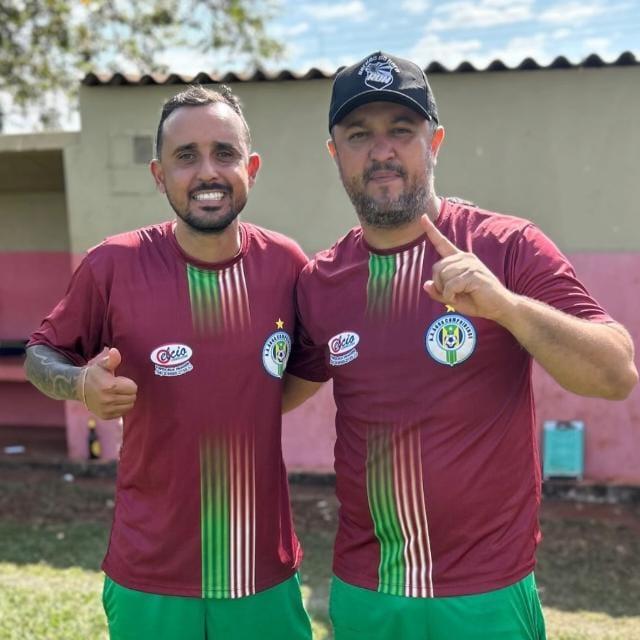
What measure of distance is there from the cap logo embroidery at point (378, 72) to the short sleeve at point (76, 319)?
111cm

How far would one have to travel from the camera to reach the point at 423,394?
7.05 ft

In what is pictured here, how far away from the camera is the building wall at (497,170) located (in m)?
6.30

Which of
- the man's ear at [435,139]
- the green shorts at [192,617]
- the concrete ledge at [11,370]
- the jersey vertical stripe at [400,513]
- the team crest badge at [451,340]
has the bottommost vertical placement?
the concrete ledge at [11,370]

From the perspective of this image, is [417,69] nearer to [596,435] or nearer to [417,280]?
[417,280]

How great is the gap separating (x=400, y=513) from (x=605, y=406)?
4901mm

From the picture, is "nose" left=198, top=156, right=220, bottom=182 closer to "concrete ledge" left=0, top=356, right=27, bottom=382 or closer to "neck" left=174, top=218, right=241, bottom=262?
"neck" left=174, top=218, right=241, bottom=262

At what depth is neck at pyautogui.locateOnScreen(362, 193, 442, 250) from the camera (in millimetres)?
2293

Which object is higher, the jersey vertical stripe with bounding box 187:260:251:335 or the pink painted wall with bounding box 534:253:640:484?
the jersey vertical stripe with bounding box 187:260:251:335

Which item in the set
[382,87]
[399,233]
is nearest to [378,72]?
[382,87]

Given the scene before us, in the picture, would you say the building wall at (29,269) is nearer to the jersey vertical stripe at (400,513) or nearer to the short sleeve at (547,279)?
the jersey vertical stripe at (400,513)

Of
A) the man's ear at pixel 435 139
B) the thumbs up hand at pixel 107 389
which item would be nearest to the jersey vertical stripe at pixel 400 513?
the thumbs up hand at pixel 107 389

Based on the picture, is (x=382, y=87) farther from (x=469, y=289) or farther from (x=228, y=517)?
(x=228, y=517)

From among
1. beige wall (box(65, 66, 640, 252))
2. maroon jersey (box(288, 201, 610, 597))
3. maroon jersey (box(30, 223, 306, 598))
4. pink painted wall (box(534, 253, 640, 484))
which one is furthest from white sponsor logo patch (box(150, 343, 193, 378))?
pink painted wall (box(534, 253, 640, 484))

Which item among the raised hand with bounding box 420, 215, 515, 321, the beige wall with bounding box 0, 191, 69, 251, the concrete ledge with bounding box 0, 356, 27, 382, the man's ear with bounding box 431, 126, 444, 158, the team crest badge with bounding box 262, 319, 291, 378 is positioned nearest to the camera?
the raised hand with bounding box 420, 215, 515, 321
